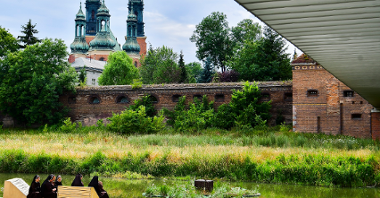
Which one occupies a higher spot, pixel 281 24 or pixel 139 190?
pixel 281 24

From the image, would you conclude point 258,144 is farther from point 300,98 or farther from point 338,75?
point 338,75

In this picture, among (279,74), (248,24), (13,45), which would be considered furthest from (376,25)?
(248,24)

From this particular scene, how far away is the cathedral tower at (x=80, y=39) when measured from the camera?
67.2 m

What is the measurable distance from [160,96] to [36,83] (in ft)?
26.5

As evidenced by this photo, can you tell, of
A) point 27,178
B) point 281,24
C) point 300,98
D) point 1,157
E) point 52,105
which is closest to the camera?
point 281,24

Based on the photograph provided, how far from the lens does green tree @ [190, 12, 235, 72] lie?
4738 cm

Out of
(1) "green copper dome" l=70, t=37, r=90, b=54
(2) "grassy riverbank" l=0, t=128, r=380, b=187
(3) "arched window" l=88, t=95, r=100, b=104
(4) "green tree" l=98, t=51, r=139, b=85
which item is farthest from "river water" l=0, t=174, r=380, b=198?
(1) "green copper dome" l=70, t=37, r=90, b=54

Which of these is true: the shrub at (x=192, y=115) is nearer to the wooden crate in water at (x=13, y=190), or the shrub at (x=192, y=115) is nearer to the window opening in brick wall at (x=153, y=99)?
the window opening in brick wall at (x=153, y=99)

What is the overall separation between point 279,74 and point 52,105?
1711 centimetres

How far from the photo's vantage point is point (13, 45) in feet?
109

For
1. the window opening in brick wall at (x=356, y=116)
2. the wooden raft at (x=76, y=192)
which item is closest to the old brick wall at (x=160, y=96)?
the window opening in brick wall at (x=356, y=116)

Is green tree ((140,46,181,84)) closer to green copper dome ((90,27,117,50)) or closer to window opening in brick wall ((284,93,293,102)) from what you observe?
green copper dome ((90,27,117,50))

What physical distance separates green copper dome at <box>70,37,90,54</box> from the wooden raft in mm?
62740

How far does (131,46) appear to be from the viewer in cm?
6838
